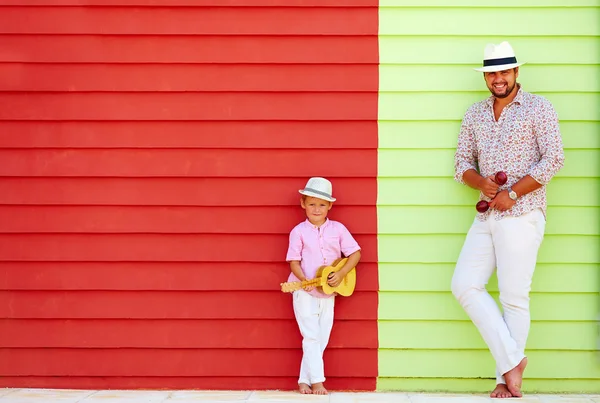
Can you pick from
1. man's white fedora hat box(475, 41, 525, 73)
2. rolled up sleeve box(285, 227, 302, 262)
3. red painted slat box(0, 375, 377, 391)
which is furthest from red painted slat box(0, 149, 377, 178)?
red painted slat box(0, 375, 377, 391)

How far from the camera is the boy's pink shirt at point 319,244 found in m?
5.00

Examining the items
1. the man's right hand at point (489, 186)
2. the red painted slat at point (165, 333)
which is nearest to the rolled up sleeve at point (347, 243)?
the red painted slat at point (165, 333)

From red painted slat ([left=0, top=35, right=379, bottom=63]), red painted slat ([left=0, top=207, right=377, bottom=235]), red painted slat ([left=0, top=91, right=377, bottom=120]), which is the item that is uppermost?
red painted slat ([left=0, top=35, right=379, bottom=63])

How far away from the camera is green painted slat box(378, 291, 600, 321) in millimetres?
5066

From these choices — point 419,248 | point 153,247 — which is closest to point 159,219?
point 153,247

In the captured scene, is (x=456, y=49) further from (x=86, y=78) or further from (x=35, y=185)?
(x=35, y=185)

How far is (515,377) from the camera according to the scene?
480 cm

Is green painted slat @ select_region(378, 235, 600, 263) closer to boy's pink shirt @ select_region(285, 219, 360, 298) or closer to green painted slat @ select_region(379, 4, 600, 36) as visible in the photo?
boy's pink shirt @ select_region(285, 219, 360, 298)

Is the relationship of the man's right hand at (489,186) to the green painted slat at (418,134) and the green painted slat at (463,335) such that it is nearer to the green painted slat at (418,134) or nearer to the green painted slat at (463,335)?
the green painted slat at (418,134)

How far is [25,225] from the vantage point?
5.12 metres

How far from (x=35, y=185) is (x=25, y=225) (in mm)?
230

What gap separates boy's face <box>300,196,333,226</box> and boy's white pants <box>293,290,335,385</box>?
1.30ft

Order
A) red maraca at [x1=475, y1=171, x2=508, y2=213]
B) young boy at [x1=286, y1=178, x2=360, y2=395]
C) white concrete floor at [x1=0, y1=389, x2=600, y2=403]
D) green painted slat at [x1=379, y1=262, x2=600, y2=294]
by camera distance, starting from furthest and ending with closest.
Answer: green painted slat at [x1=379, y1=262, x2=600, y2=294]
young boy at [x1=286, y1=178, x2=360, y2=395]
white concrete floor at [x1=0, y1=389, x2=600, y2=403]
red maraca at [x1=475, y1=171, x2=508, y2=213]

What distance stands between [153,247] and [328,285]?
1006 millimetres
